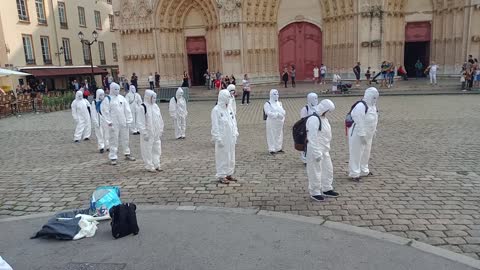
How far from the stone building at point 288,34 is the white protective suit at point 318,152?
20.2 metres

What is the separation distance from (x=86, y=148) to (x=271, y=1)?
19.7m

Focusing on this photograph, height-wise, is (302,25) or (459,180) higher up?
(302,25)

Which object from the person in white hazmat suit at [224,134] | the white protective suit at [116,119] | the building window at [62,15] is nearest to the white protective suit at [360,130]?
the person in white hazmat suit at [224,134]

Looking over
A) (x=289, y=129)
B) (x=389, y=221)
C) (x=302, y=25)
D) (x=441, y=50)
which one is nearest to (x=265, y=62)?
(x=302, y=25)

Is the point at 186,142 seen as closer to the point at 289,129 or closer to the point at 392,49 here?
the point at 289,129

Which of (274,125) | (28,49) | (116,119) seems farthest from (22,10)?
(274,125)

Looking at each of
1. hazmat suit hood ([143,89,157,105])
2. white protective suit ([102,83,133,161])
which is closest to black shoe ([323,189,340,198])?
hazmat suit hood ([143,89,157,105])

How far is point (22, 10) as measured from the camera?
31.0 meters

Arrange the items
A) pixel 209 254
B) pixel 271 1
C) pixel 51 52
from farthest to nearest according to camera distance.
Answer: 1. pixel 51 52
2. pixel 271 1
3. pixel 209 254

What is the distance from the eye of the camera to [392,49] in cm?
2531

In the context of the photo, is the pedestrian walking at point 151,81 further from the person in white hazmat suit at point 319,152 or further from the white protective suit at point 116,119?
the person in white hazmat suit at point 319,152

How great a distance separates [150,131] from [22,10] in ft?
97.7

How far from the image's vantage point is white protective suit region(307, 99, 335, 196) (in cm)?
609

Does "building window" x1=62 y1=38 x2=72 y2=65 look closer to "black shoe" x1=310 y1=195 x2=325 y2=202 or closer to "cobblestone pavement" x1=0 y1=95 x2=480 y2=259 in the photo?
"cobblestone pavement" x1=0 y1=95 x2=480 y2=259
